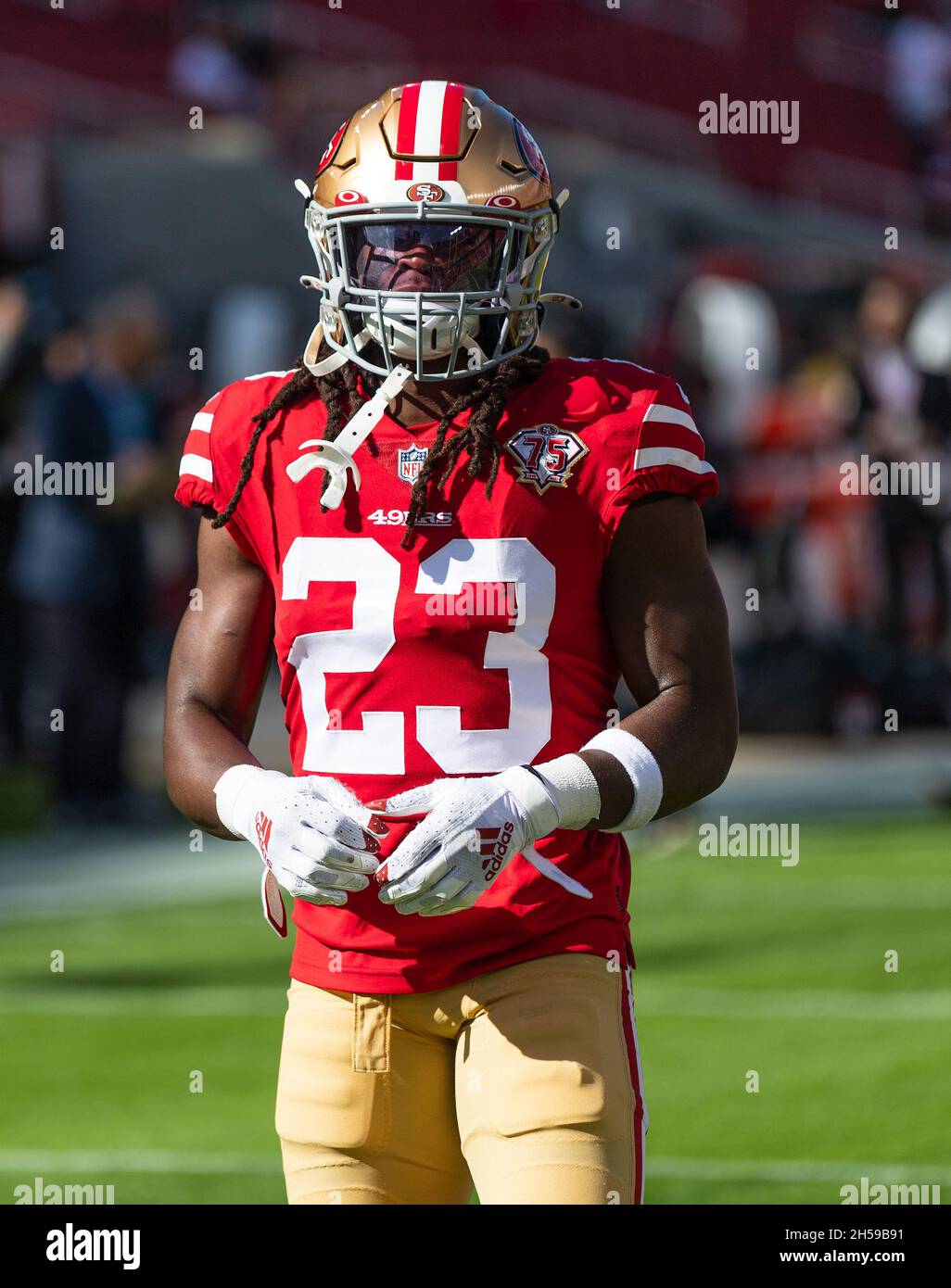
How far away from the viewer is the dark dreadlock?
2.56 m

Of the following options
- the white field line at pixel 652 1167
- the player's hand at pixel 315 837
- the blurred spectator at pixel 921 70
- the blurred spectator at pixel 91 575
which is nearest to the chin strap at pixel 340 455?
the player's hand at pixel 315 837

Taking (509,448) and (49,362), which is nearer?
(509,448)

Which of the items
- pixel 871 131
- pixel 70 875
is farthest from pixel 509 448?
pixel 871 131

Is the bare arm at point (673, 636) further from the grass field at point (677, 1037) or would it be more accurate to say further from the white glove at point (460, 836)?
the grass field at point (677, 1037)

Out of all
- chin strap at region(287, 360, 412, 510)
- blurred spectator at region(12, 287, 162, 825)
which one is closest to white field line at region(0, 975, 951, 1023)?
blurred spectator at region(12, 287, 162, 825)

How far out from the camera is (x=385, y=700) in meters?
2.55

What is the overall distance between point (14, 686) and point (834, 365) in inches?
208

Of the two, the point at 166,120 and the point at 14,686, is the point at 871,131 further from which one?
the point at 14,686

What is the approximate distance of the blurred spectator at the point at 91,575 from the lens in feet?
31.5

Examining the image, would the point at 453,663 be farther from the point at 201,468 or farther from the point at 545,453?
the point at 201,468

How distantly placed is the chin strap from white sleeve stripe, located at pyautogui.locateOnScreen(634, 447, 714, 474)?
1.04 feet

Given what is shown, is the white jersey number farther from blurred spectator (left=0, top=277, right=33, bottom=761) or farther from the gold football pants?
blurred spectator (left=0, top=277, right=33, bottom=761)

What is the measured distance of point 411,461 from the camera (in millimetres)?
2604

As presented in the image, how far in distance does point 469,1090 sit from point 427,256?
101cm
